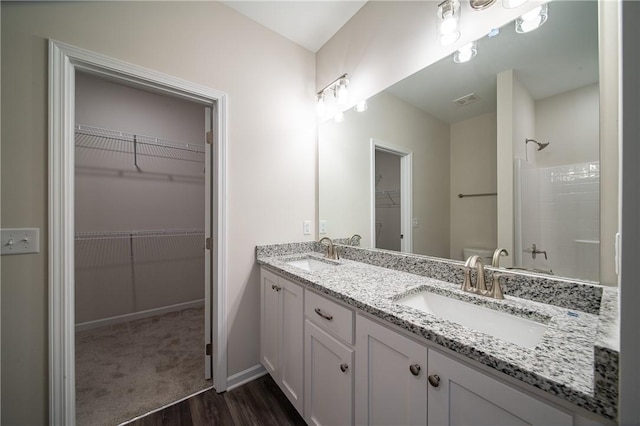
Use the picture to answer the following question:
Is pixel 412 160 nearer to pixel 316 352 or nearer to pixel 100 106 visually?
pixel 316 352

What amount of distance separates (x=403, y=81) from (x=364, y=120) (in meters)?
0.39

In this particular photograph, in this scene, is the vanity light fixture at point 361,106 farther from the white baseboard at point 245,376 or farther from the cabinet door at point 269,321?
the white baseboard at point 245,376

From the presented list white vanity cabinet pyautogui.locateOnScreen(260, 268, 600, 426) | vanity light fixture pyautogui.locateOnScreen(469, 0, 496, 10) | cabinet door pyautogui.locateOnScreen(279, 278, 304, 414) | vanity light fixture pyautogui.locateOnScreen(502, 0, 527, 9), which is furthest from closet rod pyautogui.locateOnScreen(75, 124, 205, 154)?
vanity light fixture pyautogui.locateOnScreen(502, 0, 527, 9)

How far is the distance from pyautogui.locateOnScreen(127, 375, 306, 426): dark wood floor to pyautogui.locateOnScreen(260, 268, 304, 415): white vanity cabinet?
141 millimetres

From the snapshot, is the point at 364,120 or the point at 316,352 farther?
the point at 364,120

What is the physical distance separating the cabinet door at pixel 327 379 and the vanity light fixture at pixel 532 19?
59.5 inches

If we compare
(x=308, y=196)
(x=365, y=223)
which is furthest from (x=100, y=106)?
(x=365, y=223)

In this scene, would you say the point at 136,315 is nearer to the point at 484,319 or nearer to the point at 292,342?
the point at 292,342

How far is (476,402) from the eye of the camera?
2.05 feet

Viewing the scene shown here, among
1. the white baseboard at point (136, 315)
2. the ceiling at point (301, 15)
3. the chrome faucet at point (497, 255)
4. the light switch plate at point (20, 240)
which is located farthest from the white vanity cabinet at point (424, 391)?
the white baseboard at point (136, 315)

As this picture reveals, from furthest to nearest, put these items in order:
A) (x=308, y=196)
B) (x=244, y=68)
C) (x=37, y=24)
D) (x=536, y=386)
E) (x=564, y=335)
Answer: (x=308, y=196)
(x=244, y=68)
(x=37, y=24)
(x=564, y=335)
(x=536, y=386)

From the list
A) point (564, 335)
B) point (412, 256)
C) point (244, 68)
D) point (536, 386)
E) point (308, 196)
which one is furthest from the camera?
point (308, 196)

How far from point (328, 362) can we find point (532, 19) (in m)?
1.68

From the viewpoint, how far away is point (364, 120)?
1.77 m
